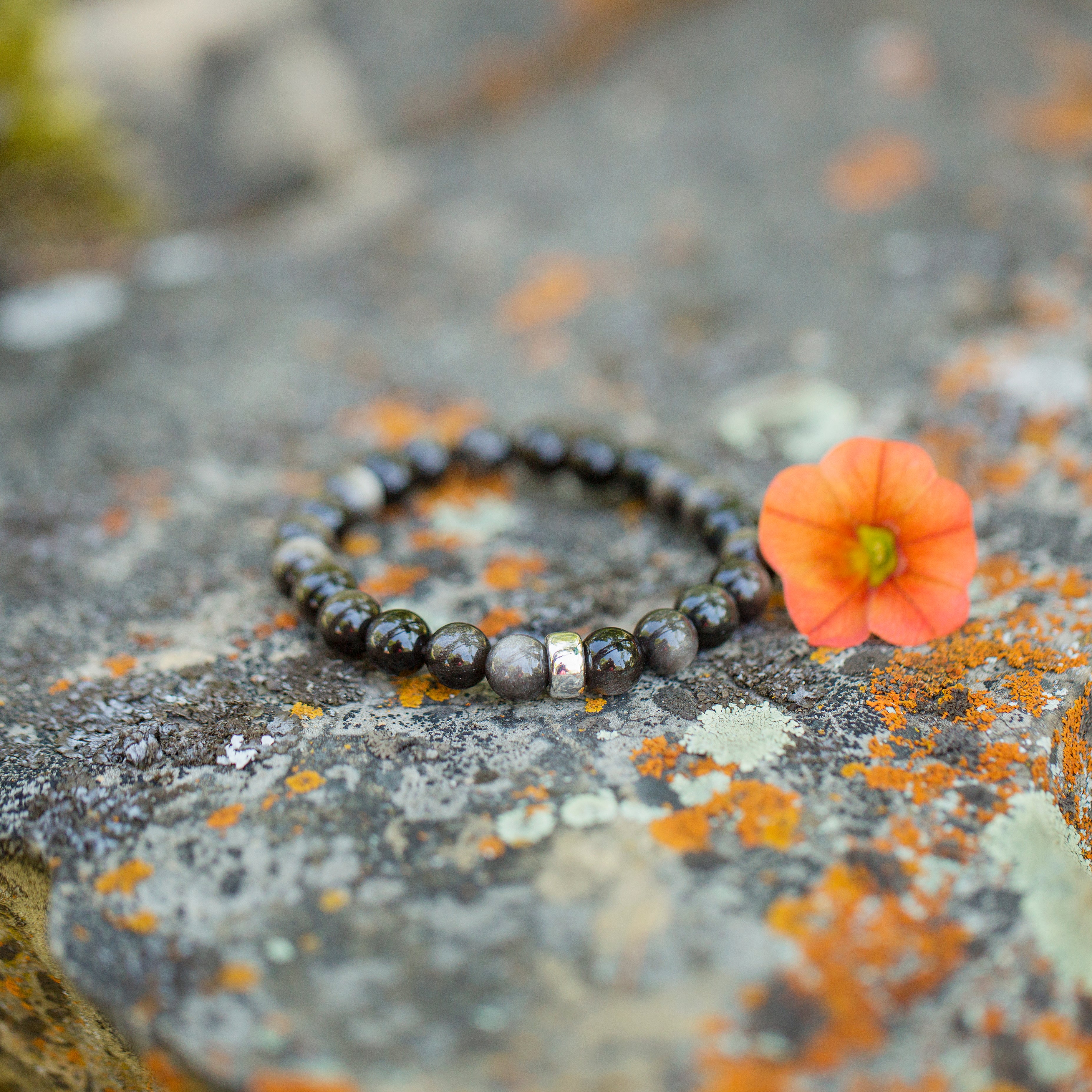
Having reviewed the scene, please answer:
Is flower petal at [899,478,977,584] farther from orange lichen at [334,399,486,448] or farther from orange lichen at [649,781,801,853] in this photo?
orange lichen at [334,399,486,448]

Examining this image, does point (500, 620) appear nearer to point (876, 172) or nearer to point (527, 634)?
point (527, 634)

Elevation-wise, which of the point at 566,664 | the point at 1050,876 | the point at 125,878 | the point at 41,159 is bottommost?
the point at 1050,876

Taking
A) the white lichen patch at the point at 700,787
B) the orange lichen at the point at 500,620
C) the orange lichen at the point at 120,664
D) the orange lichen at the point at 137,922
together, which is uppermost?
the orange lichen at the point at 120,664

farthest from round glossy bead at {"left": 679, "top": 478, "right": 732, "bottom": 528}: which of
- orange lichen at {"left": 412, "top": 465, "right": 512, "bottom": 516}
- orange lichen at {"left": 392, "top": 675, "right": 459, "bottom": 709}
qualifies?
orange lichen at {"left": 392, "top": 675, "right": 459, "bottom": 709}

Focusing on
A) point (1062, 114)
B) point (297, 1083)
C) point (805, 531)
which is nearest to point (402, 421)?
point (805, 531)

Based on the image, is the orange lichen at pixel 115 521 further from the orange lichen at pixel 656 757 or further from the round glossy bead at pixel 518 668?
the orange lichen at pixel 656 757

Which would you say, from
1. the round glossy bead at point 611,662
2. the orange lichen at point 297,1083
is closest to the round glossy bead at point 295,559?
the round glossy bead at point 611,662
